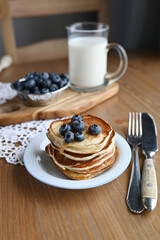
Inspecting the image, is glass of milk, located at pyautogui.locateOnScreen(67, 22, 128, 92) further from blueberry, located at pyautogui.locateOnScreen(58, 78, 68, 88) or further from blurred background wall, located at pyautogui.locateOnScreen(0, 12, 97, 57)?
blurred background wall, located at pyautogui.locateOnScreen(0, 12, 97, 57)

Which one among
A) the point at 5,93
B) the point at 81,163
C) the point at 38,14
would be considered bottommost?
the point at 5,93

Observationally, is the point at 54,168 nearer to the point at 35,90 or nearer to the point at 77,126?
the point at 77,126

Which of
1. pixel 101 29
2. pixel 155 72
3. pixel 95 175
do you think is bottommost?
pixel 155 72

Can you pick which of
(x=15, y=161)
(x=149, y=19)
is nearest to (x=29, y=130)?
(x=15, y=161)

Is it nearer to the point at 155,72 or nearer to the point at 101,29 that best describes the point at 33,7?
the point at 101,29

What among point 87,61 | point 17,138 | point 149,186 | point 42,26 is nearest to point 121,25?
point 42,26

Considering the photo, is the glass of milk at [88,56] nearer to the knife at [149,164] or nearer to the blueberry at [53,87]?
the blueberry at [53,87]
